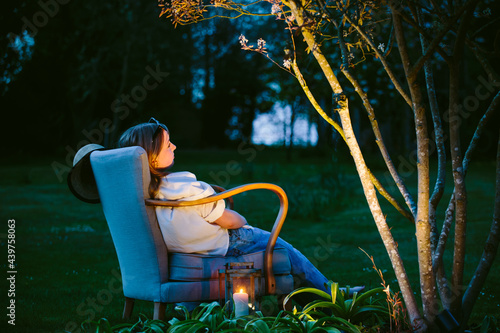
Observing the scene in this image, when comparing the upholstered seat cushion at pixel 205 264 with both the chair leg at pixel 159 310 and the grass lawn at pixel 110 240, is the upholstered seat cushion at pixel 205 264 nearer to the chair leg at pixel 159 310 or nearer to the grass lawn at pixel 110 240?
the chair leg at pixel 159 310

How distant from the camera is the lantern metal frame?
9.57 feet

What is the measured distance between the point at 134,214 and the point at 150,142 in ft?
1.40

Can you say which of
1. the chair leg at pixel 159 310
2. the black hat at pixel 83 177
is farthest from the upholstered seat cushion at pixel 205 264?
the black hat at pixel 83 177

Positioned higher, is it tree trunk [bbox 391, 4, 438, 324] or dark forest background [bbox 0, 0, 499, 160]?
dark forest background [bbox 0, 0, 499, 160]

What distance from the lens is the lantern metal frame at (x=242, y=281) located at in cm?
292

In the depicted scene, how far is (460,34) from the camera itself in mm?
2600

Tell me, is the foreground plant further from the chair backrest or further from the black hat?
the black hat

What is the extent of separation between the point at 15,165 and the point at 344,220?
11716 mm

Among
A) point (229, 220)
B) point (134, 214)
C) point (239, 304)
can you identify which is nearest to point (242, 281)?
point (239, 304)

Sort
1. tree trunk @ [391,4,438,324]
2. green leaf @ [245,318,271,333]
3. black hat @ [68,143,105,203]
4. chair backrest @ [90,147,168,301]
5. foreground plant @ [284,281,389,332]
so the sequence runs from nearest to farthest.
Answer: green leaf @ [245,318,271,333] < tree trunk @ [391,4,438,324] < foreground plant @ [284,281,389,332] < chair backrest @ [90,147,168,301] < black hat @ [68,143,105,203]

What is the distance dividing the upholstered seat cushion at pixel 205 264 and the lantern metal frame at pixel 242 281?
0.17m

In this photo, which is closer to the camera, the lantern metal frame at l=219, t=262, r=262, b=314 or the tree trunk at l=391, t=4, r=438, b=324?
the tree trunk at l=391, t=4, r=438, b=324

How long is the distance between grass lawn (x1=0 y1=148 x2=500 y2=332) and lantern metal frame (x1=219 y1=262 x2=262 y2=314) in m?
1.03

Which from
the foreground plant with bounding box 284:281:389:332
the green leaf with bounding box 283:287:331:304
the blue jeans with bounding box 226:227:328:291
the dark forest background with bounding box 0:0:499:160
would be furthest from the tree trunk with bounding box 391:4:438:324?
the dark forest background with bounding box 0:0:499:160
